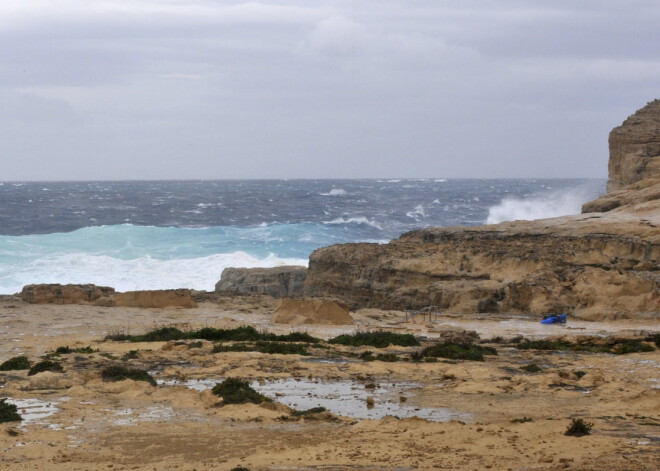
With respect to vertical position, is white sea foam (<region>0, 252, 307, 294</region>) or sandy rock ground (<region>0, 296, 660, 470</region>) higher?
sandy rock ground (<region>0, 296, 660, 470</region>)

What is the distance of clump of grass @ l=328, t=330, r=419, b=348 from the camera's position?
61.5ft

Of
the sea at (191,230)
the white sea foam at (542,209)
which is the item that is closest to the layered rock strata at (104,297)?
the sea at (191,230)

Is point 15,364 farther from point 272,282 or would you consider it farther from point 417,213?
point 417,213

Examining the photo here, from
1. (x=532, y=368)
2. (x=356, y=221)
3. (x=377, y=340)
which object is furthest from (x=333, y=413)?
(x=356, y=221)

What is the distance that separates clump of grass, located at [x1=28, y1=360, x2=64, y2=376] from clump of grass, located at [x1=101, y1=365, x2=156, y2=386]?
923 mm

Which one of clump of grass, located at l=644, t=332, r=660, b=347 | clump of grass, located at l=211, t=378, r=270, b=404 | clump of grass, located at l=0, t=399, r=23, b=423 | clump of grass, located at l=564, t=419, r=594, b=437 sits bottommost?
clump of grass, located at l=644, t=332, r=660, b=347

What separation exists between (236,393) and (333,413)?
1.64 meters

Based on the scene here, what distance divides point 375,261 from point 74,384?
578 inches

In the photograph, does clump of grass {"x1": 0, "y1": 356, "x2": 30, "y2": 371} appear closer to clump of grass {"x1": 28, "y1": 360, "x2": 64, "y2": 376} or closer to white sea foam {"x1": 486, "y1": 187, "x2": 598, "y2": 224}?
clump of grass {"x1": 28, "y1": 360, "x2": 64, "y2": 376}

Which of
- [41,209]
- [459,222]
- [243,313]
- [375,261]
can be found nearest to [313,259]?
[375,261]

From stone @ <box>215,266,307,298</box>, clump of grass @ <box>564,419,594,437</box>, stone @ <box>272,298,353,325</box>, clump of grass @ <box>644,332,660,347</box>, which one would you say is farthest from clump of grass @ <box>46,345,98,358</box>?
stone @ <box>215,266,307,298</box>

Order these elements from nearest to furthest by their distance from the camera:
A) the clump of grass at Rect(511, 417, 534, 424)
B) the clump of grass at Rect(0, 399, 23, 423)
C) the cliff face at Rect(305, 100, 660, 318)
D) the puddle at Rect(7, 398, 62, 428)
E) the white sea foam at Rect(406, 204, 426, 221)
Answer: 1. the clump of grass at Rect(511, 417, 534, 424)
2. the clump of grass at Rect(0, 399, 23, 423)
3. the puddle at Rect(7, 398, 62, 428)
4. the cliff face at Rect(305, 100, 660, 318)
5. the white sea foam at Rect(406, 204, 426, 221)

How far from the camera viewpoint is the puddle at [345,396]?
39.8 ft

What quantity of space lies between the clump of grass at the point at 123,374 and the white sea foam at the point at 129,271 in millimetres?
23131
